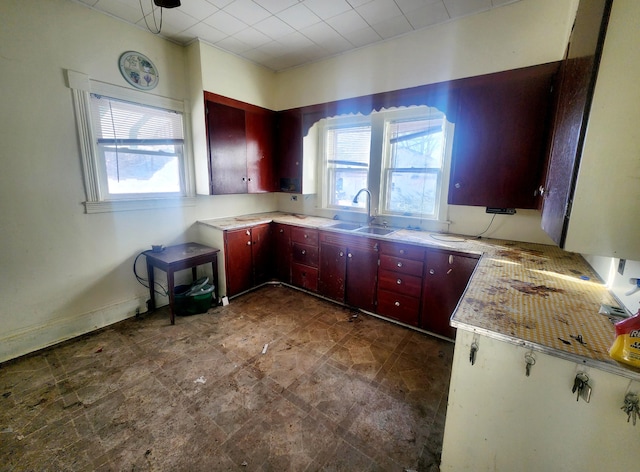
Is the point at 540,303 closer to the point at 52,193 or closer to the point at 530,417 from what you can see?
the point at 530,417

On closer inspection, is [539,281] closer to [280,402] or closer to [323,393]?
[323,393]

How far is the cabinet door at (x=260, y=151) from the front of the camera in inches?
139

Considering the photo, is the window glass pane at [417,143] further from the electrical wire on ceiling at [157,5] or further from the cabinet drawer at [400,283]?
the electrical wire on ceiling at [157,5]

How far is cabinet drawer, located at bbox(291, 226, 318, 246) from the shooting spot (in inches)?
130

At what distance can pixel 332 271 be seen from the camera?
3.22 meters

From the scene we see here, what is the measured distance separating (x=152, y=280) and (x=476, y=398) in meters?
3.10

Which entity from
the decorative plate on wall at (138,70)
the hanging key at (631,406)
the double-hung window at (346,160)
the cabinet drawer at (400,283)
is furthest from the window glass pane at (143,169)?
the hanging key at (631,406)

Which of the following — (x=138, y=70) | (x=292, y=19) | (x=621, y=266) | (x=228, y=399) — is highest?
(x=292, y=19)

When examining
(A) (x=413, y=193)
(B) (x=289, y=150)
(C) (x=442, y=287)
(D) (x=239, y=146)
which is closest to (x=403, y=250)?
(C) (x=442, y=287)

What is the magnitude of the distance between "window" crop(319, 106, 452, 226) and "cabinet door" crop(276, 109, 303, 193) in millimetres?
363

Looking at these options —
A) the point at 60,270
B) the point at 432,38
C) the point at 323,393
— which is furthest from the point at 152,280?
the point at 432,38

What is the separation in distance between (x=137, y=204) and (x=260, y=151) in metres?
1.62

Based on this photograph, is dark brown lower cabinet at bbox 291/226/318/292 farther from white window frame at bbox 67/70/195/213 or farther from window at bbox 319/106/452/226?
white window frame at bbox 67/70/195/213

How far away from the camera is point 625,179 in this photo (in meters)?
0.86
